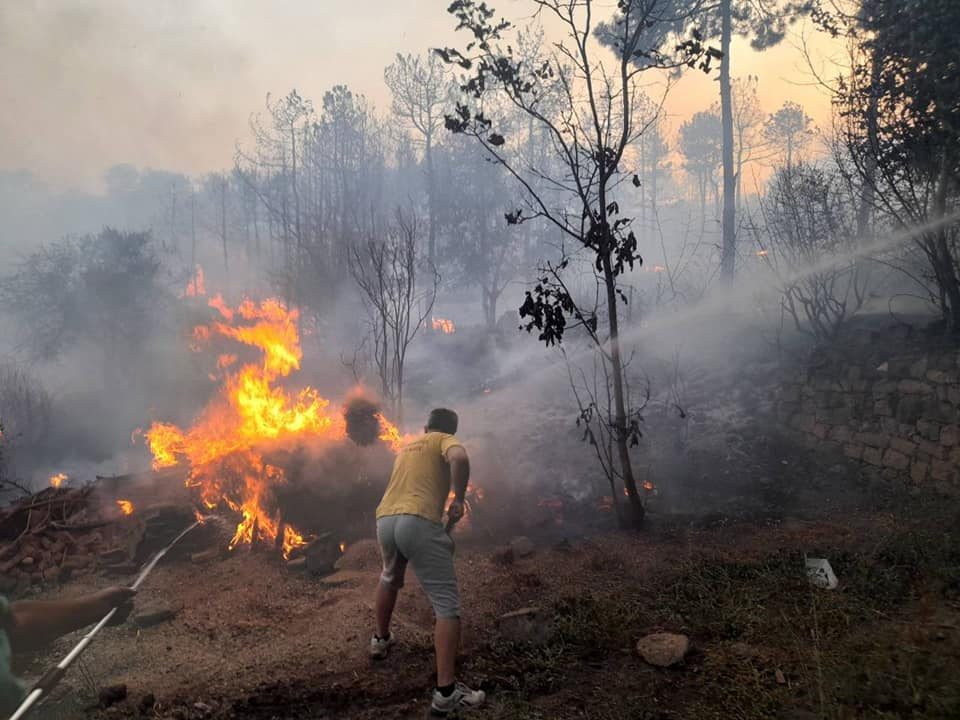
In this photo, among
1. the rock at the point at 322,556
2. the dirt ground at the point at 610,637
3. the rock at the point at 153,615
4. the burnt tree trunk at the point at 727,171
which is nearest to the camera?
the dirt ground at the point at 610,637

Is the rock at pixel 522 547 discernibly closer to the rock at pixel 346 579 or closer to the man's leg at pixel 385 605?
the rock at pixel 346 579

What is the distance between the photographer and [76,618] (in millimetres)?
2801

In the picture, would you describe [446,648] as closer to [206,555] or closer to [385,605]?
[385,605]

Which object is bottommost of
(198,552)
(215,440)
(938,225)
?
(198,552)

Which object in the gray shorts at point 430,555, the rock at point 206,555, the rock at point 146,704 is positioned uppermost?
the gray shorts at point 430,555

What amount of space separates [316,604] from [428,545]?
8.87 ft

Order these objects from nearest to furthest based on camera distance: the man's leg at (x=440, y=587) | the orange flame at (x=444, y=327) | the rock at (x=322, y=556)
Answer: the man's leg at (x=440, y=587) < the rock at (x=322, y=556) < the orange flame at (x=444, y=327)

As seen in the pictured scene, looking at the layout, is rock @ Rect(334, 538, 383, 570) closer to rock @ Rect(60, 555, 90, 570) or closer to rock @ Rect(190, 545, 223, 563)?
rock @ Rect(190, 545, 223, 563)

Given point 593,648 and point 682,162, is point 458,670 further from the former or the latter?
point 682,162

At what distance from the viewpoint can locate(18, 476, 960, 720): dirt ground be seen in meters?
3.33

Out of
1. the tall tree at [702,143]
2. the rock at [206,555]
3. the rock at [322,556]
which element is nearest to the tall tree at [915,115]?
the rock at [322,556]

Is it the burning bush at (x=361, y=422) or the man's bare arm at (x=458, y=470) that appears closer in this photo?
the man's bare arm at (x=458, y=470)

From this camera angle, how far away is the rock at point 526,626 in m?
4.23

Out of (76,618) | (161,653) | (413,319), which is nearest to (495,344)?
(413,319)
